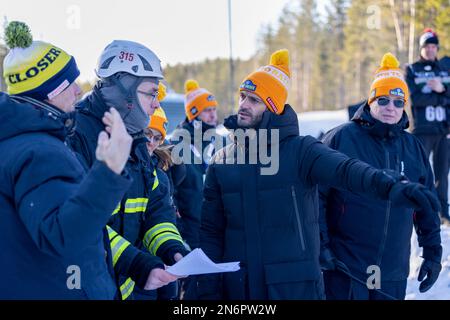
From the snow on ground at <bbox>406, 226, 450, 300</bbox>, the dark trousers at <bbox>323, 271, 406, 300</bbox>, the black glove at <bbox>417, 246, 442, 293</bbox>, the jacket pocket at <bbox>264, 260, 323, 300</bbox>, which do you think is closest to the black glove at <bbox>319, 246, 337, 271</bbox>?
the dark trousers at <bbox>323, 271, 406, 300</bbox>

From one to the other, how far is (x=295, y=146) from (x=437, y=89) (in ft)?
17.6

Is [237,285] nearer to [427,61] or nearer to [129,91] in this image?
[129,91]

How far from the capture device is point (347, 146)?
15.1 feet

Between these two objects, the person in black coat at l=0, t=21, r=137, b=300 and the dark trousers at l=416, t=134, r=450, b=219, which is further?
the dark trousers at l=416, t=134, r=450, b=219

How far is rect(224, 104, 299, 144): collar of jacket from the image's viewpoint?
3.76 metres

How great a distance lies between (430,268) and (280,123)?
1.55m

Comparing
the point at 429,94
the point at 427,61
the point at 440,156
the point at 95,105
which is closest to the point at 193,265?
the point at 95,105

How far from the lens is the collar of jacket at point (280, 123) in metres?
3.76

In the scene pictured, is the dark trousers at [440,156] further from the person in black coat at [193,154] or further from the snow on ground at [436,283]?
the person in black coat at [193,154]

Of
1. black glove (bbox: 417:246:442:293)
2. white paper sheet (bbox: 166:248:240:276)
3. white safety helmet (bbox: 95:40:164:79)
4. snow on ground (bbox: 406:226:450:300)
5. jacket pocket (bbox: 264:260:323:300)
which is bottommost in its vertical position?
snow on ground (bbox: 406:226:450:300)

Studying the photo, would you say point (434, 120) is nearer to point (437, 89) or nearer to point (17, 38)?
point (437, 89)

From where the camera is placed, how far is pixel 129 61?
137 inches

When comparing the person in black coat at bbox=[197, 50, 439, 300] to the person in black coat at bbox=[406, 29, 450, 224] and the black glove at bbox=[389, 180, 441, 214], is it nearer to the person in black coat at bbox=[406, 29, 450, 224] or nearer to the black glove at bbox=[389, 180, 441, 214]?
the black glove at bbox=[389, 180, 441, 214]

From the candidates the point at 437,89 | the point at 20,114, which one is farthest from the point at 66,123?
the point at 437,89
